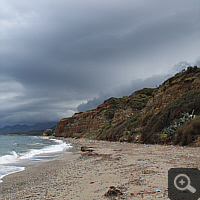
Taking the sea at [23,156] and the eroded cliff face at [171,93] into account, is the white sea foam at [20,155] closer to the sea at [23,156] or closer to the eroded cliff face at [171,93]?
the sea at [23,156]

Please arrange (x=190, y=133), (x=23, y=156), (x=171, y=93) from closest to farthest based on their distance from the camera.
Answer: (x=190, y=133) → (x=23, y=156) → (x=171, y=93)

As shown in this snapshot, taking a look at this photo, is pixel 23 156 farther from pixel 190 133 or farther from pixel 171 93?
pixel 171 93

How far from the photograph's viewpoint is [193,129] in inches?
438

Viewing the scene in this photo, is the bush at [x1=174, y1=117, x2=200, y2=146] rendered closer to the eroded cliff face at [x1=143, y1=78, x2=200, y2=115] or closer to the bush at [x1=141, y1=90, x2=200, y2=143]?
the bush at [x1=141, y1=90, x2=200, y2=143]

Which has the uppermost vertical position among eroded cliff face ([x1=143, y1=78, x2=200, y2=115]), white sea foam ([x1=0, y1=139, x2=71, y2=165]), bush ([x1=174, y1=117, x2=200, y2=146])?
eroded cliff face ([x1=143, y1=78, x2=200, y2=115])

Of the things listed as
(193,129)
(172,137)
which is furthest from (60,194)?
(172,137)

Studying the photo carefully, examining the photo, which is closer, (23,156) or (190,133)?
(190,133)

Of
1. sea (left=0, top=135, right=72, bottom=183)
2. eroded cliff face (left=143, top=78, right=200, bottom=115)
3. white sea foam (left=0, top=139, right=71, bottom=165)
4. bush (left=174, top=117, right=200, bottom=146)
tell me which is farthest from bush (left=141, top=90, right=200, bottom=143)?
white sea foam (left=0, top=139, right=71, bottom=165)

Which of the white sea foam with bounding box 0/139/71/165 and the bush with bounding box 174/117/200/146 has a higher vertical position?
the bush with bounding box 174/117/200/146

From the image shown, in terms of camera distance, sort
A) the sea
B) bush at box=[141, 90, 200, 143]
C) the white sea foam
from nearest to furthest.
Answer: the sea < the white sea foam < bush at box=[141, 90, 200, 143]

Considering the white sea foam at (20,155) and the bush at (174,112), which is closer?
the white sea foam at (20,155)

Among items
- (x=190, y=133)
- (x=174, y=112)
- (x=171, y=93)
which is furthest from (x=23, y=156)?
(x=171, y=93)

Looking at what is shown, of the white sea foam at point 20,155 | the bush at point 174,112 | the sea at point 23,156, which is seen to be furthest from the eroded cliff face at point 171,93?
the white sea foam at point 20,155

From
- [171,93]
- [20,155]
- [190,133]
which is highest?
[171,93]
